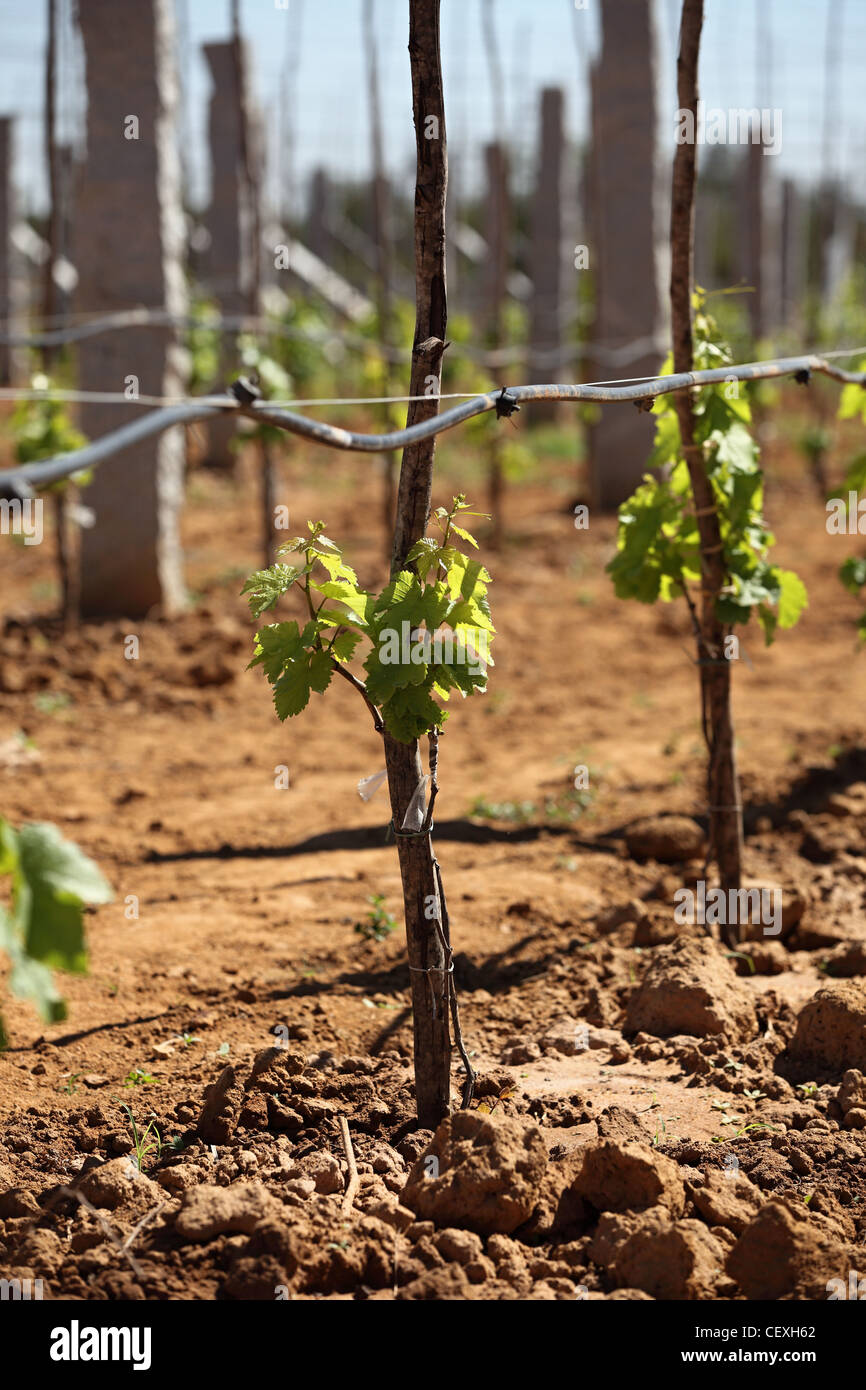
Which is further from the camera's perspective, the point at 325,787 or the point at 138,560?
the point at 138,560

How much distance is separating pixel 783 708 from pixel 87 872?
6.24 m

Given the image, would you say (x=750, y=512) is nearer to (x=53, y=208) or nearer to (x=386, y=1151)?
(x=386, y=1151)

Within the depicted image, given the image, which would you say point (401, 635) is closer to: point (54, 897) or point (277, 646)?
point (277, 646)

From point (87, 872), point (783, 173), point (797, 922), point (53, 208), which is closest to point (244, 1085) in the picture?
point (87, 872)

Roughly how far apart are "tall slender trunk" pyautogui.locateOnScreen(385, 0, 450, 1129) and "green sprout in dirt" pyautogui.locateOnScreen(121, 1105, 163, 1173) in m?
0.69

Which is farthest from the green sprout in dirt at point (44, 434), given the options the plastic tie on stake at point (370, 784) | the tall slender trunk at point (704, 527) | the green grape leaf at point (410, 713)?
the green grape leaf at point (410, 713)

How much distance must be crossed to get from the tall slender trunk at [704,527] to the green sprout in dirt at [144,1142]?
7.34ft

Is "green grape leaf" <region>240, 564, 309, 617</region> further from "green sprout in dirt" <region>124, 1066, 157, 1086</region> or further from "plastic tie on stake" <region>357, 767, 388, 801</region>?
"green sprout in dirt" <region>124, 1066, 157, 1086</region>

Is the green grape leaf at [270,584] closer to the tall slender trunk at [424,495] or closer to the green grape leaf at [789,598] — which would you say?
the tall slender trunk at [424,495]

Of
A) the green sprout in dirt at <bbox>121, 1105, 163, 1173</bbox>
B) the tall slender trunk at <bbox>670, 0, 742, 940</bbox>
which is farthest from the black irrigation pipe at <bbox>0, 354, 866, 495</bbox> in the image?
the green sprout in dirt at <bbox>121, 1105, 163, 1173</bbox>

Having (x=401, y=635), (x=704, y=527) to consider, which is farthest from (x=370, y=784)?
(x=704, y=527)

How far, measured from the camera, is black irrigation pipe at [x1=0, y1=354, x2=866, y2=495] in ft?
6.77

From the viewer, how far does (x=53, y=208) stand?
29.2ft

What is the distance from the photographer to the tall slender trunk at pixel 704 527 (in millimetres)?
4250
